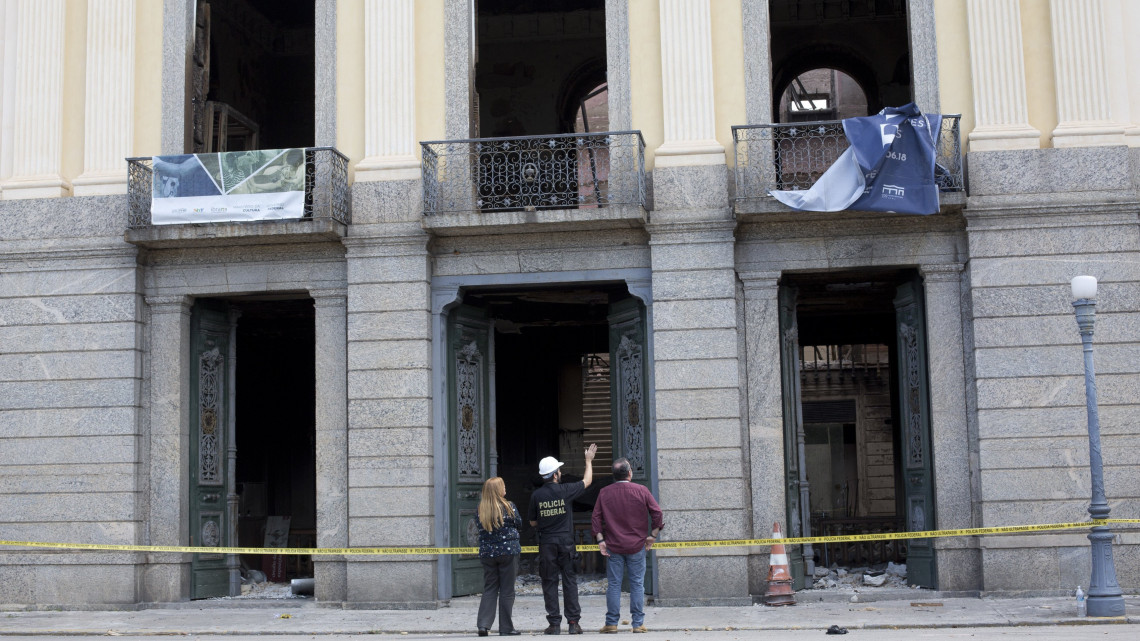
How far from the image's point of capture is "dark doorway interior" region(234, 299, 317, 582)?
2197cm

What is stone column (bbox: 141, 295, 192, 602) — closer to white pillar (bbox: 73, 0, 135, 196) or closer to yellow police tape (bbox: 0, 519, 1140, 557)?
yellow police tape (bbox: 0, 519, 1140, 557)

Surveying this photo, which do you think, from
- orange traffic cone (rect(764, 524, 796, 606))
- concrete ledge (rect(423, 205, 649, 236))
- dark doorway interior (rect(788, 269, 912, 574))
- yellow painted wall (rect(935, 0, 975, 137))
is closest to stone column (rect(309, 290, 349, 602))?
concrete ledge (rect(423, 205, 649, 236))

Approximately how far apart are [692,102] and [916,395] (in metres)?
4.79

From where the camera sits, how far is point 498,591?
1237 cm

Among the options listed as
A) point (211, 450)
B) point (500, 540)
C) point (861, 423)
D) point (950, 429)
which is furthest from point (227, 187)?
point (861, 423)

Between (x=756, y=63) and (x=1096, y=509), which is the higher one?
(x=756, y=63)

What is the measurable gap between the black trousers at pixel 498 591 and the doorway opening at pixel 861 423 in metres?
5.00

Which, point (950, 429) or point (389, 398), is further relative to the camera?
point (389, 398)

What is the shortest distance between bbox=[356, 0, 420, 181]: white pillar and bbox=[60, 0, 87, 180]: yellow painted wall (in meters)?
4.05

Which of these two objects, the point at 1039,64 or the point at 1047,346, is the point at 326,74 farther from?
the point at 1047,346

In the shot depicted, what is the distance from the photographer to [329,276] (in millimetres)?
16359

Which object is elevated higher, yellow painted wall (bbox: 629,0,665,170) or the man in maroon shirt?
yellow painted wall (bbox: 629,0,665,170)

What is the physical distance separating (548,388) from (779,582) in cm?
961

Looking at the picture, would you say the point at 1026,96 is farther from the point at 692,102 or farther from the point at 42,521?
the point at 42,521
